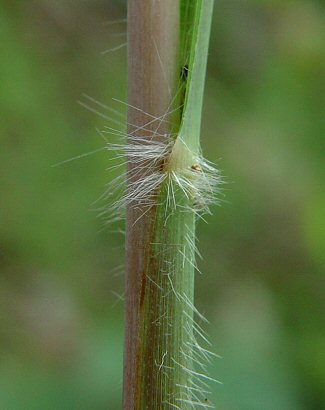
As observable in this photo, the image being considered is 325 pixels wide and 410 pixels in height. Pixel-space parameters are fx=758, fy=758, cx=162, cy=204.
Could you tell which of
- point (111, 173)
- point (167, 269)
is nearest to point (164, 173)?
point (167, 269)

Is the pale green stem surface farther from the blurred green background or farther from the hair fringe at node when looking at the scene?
the blurred green background

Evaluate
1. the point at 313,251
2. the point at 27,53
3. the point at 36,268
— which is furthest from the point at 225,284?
the point at 27,53

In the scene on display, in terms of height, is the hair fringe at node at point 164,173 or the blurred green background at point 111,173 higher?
the blurred green background at point 111,173

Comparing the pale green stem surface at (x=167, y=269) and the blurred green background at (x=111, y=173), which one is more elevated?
the blurred green background at (x=111, y=173)

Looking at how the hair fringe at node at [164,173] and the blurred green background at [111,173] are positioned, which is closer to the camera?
the hair fringe at node at [164,173]

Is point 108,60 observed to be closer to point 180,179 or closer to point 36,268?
point 36,268

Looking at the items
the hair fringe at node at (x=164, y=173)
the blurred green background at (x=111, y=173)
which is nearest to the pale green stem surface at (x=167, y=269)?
the hair fringe at node at (x=164, y=173)

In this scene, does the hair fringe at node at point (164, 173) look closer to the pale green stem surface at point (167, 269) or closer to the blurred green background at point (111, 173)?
the pale green stem surface at point (167, 269)

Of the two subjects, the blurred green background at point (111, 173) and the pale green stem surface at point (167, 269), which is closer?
the pale green stem surface at point (167, 269)
